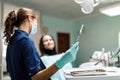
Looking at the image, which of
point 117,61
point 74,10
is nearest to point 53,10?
point 74,10

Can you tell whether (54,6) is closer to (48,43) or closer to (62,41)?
(62,41)

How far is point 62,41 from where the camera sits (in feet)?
17.3

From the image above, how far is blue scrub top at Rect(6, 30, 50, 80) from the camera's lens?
978 mm

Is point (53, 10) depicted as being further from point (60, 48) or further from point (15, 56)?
point (15, 56)

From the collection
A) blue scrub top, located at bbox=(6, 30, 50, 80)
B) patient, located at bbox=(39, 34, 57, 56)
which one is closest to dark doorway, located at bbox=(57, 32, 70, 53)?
patient, located at bbox=(39, 34, 57, 56)

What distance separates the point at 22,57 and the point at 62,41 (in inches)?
167

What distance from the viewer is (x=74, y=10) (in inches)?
169

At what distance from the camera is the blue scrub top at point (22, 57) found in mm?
978

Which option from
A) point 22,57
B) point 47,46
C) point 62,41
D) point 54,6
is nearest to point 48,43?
point 47,46

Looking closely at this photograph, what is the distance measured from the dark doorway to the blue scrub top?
158 inches

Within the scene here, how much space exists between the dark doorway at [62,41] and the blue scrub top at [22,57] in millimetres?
4014

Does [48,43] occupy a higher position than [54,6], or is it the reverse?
[54,6]

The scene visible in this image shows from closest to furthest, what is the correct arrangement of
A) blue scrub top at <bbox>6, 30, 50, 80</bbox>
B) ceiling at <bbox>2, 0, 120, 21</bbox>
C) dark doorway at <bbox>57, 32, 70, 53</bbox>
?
blue scrub top at <bbox>6, 30, 50, 80</bbox>
ceiling at <bbox>2, 0, 120, 21</bbox>
dark doorway at <bbox>57, 32, 70, 53</bbox>

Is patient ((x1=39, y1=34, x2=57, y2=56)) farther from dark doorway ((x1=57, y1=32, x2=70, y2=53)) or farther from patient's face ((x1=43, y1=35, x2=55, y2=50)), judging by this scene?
dark doorway ((x1=57, y1=32, x2=70, y2=53))
